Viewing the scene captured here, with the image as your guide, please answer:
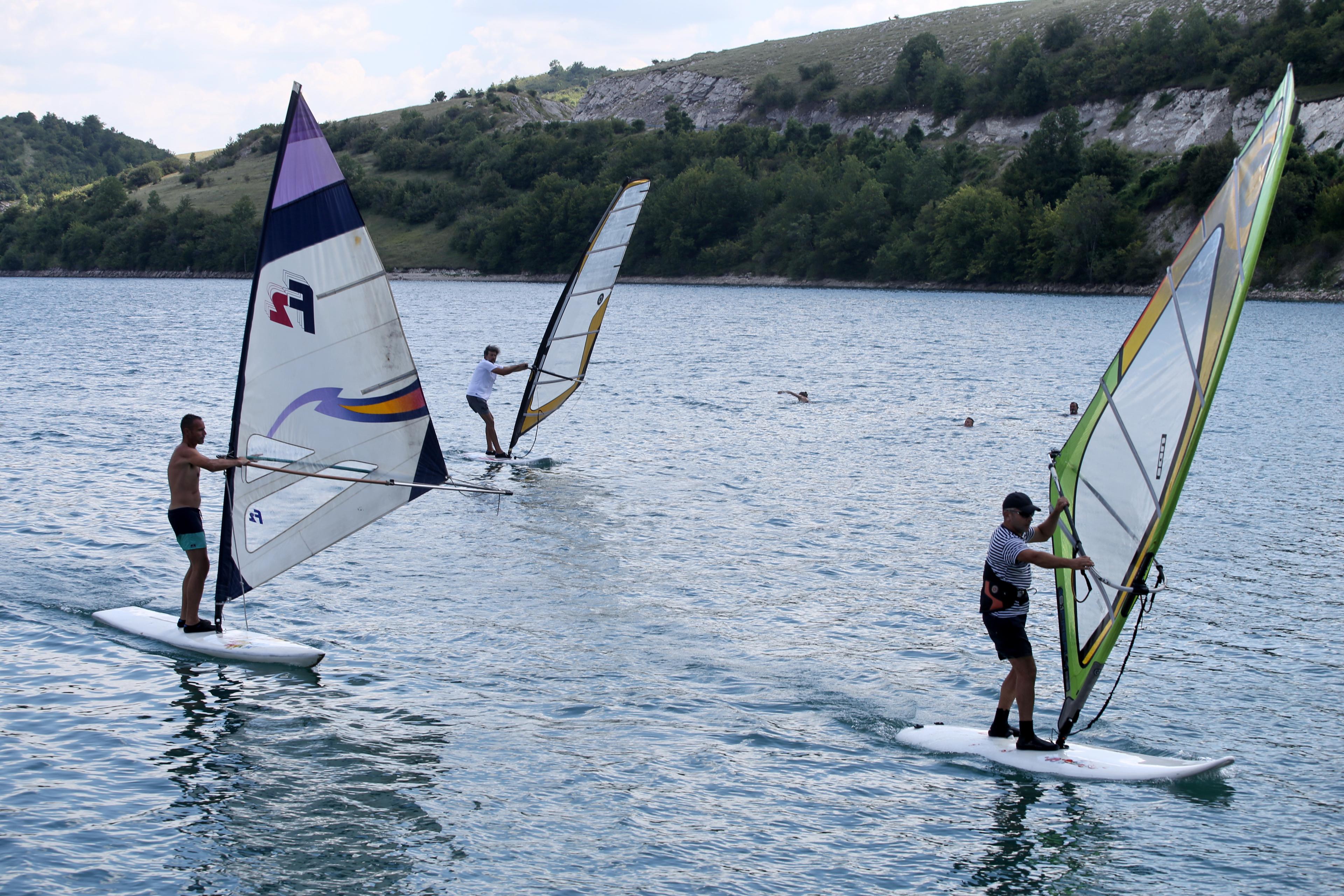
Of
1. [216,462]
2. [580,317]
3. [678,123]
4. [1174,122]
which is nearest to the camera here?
[216,462]

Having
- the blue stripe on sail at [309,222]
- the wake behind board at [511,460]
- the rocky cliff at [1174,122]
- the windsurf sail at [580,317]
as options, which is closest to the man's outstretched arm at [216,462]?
the blue stripe on sail at [309,222]

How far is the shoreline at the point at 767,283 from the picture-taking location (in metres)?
89.8

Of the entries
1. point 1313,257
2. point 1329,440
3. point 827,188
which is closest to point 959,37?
point 827,188

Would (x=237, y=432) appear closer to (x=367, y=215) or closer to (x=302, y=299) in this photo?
(x=302, y=299)

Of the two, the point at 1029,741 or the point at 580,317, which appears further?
the point at 580,317

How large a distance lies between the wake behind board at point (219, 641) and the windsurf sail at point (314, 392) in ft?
1.35

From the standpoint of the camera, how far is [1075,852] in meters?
8.29

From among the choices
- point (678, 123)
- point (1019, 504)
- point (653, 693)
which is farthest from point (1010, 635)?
point (678, 123)

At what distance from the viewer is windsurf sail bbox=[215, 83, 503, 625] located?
1059 cm

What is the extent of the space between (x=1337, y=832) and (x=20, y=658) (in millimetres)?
12357

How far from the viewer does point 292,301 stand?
10.7 m

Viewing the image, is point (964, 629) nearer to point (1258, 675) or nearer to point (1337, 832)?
point (1258, 675)

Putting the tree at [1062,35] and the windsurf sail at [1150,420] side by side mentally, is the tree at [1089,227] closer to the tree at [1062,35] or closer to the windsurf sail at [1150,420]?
the tree at [1062,35]

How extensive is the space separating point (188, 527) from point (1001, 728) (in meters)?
Answer: 8.14
